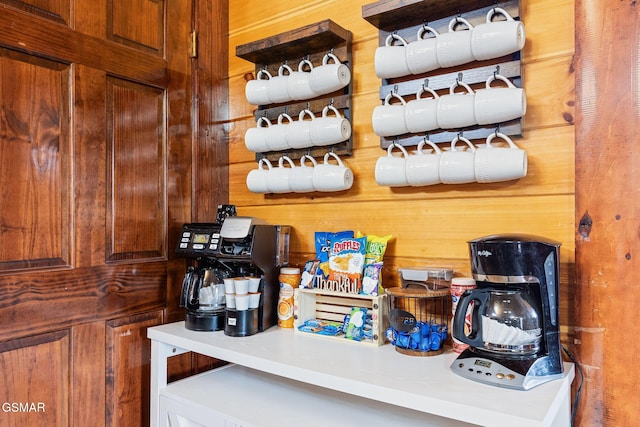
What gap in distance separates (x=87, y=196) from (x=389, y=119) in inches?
38.7

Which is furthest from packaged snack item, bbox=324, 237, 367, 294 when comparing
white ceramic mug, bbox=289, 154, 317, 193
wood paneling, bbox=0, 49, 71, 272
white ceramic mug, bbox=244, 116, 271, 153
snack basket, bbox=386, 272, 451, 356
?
wood paneling, bbox=0, 49, 71, 272

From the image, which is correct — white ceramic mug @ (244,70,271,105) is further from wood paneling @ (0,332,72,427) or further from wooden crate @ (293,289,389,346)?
wood paneling @ (0,332,72,427)

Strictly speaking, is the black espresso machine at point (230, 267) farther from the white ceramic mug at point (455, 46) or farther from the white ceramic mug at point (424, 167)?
the white ceramic mug at point (455, 46)

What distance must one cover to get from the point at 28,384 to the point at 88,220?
0.50 m

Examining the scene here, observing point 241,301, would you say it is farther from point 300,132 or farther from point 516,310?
point 516,310

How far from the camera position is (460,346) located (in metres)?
1.15

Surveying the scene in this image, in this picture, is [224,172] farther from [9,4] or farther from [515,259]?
[515,259]

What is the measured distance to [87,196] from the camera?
1.42 m

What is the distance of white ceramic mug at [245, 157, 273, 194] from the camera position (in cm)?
164

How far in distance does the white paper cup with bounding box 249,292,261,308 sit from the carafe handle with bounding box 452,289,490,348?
64 centimetres

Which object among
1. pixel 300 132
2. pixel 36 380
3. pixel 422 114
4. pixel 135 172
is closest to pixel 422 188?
pixel 422 114

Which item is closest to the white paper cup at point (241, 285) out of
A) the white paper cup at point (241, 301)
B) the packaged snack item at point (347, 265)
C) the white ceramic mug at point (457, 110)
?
the white paper cup at point (241, 301)

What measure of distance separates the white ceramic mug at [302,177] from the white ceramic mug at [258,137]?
0.16m

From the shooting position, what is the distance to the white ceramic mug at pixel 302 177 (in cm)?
153
